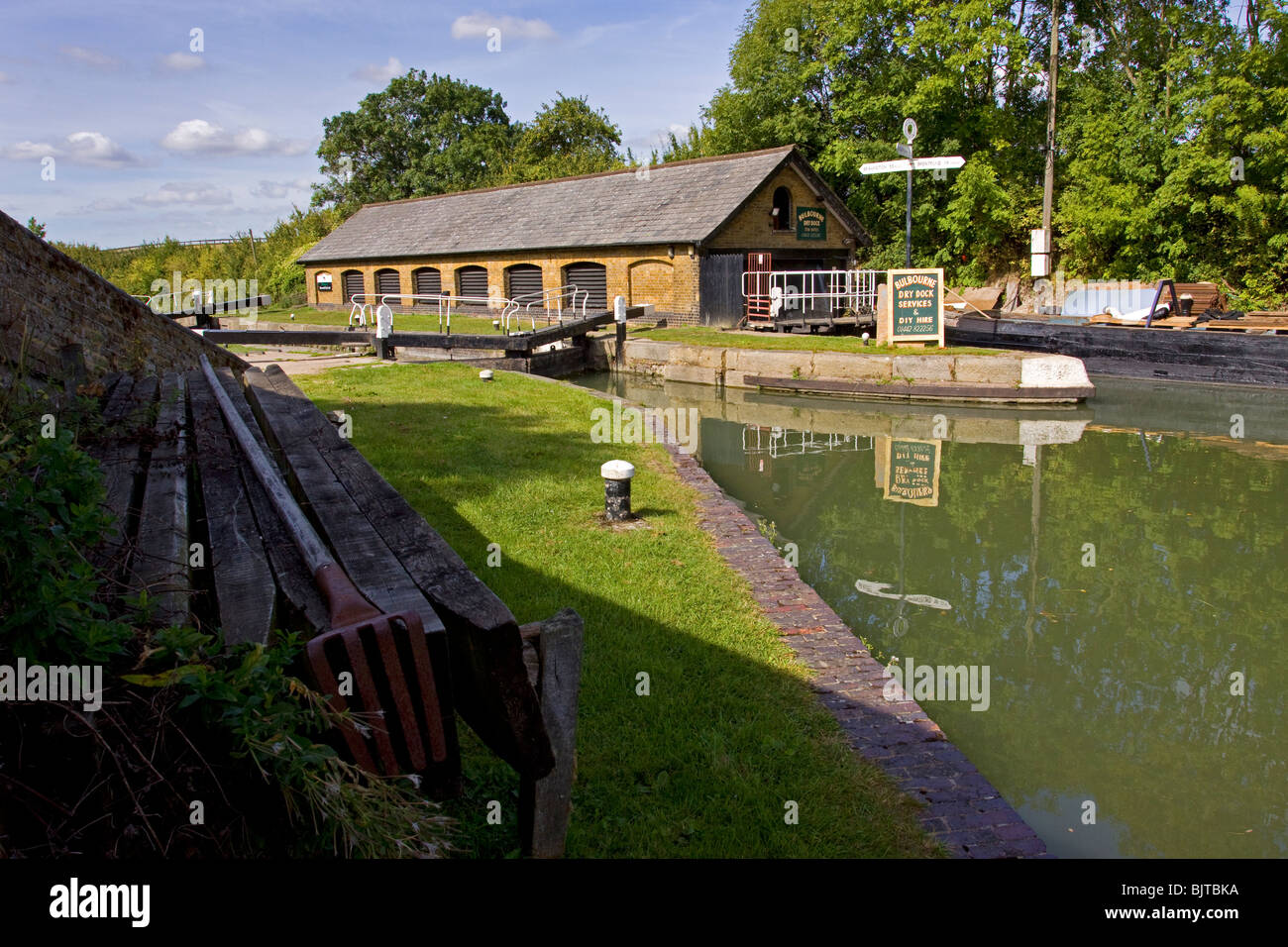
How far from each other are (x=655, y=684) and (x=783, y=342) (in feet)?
51.0

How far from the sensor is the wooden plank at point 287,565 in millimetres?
2262

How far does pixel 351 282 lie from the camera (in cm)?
3497

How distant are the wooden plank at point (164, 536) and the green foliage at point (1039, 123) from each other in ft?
86.4

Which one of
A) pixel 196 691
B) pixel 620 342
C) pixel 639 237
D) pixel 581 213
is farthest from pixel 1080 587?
pixel 581 213

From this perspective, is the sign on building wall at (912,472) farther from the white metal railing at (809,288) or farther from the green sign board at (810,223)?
the green sign board at (810,223)

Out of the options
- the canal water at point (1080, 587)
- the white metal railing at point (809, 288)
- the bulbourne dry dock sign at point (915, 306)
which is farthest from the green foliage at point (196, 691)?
the white metal railing at point (809, 288)

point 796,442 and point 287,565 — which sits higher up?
point 287,565

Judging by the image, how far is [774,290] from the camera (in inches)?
902

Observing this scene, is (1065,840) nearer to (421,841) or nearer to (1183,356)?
(421,841)

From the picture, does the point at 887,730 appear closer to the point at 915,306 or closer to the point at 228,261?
the point at 915,306

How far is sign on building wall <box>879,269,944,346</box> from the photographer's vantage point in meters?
17.2

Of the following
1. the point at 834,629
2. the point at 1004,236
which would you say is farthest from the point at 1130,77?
the point at 834,629

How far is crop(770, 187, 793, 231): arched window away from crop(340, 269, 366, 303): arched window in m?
16.8

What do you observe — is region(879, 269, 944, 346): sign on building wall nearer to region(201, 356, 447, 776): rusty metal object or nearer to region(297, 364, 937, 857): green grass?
region(297, 364, 937, 857): green grass
